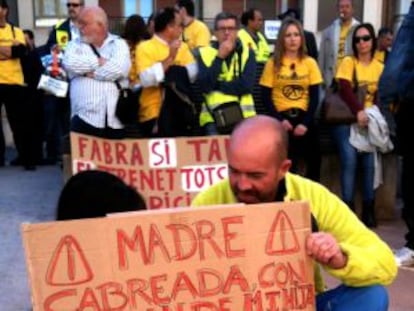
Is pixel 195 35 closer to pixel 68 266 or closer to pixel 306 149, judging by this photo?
pixel 306 149

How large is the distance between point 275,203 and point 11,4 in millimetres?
9305

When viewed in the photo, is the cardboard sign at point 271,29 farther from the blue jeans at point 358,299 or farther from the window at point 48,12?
the blue jeans at point 358,299

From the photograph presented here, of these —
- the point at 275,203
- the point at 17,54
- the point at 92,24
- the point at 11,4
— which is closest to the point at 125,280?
the point at 275,203

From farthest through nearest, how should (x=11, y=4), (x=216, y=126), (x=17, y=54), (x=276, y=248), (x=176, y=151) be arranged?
(x=11, y=4) < (x=17, y=54) < (x=216, y=126) < (x=176, y=151) < (x=276, y=248)

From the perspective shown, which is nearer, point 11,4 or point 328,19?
point 11,4

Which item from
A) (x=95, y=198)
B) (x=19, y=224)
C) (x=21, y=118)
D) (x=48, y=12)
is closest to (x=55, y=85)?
(x=21, y=118)

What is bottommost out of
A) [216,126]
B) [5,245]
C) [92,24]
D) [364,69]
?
[5,245]

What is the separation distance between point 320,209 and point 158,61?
329cm

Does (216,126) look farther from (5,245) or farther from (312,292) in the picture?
(312,292)

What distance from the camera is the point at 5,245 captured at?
5188 millimetres

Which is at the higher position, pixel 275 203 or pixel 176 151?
pixel 275 203

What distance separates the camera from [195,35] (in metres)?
7.25

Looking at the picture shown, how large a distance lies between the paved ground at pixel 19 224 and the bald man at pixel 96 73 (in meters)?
0.90

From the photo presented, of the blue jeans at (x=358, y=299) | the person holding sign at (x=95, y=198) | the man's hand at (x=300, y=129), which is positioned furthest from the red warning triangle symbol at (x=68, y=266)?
the man's hand at (x=300, y=129)
